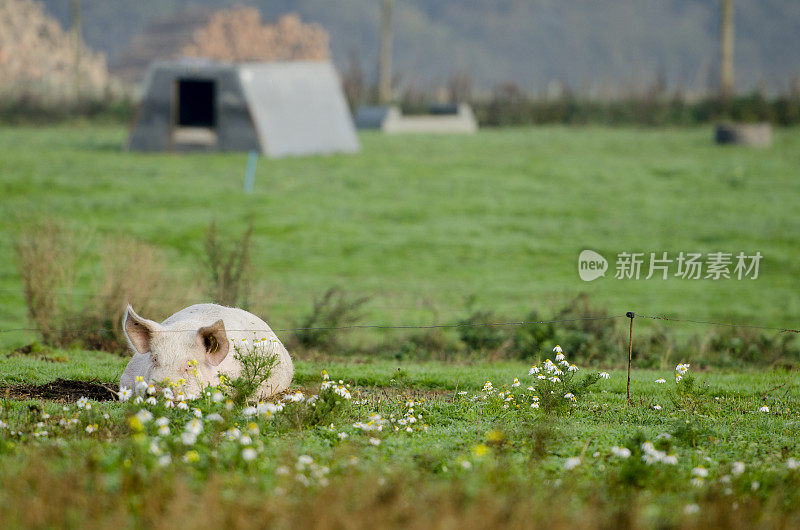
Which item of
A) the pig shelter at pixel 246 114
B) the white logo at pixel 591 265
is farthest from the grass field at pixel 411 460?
the pig shelter at pixel 246 114

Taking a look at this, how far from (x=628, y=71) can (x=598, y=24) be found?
9951mm

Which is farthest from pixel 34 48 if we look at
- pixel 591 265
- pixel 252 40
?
pixel 591 265

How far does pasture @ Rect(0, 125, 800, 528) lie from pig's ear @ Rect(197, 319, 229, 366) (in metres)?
0.43

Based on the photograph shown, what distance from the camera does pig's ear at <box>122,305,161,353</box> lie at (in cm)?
→ 743

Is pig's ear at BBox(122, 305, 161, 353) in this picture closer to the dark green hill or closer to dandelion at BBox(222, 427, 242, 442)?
dandelion at BBox(222, 427, 242, 442)

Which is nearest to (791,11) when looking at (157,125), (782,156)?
(782,156)

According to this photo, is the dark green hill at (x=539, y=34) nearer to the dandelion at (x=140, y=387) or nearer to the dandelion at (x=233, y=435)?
the dandelion at (x=140, y=387)

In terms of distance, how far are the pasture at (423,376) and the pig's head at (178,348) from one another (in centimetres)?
36

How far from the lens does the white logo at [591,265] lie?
1780 centimetres

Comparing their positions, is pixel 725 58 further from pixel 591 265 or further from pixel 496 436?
pixel 496 436

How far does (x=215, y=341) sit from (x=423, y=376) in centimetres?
265

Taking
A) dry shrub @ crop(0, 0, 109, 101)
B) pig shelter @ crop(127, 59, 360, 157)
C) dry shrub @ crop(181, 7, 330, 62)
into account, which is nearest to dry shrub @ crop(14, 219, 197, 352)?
pig shelter @ crop(127, 59, 360, 157)

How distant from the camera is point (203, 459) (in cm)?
561

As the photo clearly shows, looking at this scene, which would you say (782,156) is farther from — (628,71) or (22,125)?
(628,71)
